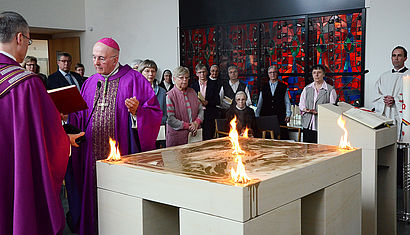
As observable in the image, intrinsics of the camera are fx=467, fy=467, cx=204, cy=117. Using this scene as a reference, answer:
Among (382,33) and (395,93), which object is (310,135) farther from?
(382,33)

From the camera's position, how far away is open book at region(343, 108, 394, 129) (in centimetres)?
349

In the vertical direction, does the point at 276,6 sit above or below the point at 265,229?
above

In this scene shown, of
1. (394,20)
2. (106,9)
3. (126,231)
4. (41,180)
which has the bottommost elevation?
(126,231)

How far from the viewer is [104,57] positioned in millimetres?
3541

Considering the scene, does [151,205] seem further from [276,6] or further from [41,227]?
[276,6]

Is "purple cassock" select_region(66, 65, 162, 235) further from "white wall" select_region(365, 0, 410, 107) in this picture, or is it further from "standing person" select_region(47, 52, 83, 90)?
"white wall" select_region(365, 0, 410, 107)

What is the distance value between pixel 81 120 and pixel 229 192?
2.06 metres

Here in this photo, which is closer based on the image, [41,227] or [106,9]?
[41,227]

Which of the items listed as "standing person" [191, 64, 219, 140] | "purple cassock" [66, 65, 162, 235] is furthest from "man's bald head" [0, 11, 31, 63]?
"standing person" [191, 64, 219, 140]

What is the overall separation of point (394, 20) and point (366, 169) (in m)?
4.10

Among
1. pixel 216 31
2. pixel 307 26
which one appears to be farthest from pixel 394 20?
pixel 216 31

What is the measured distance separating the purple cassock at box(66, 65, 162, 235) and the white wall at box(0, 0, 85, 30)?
23.9 ft

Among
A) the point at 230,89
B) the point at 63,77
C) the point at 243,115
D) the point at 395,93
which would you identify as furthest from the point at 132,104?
the point at 395,93

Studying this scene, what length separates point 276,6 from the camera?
8195 millimetres
